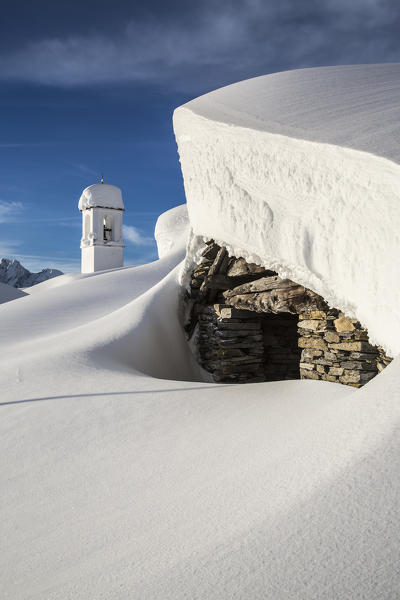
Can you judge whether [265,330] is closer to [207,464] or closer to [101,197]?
[207,464]

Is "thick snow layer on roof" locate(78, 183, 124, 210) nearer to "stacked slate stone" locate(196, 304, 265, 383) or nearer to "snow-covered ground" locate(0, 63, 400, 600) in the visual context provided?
"stacked slate stone" locate(196, 304, 265, 383)

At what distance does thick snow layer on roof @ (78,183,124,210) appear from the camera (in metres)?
21.0

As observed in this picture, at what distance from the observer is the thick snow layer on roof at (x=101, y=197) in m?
21.0

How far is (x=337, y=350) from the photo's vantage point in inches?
188

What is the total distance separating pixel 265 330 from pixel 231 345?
4.59ft

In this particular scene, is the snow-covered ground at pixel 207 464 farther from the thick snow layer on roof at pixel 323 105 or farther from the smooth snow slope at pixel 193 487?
the thick snow layer on roof at pixel 323 105

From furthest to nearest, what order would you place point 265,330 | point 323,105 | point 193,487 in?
point 265,330 < point 323,105 < point 193,487

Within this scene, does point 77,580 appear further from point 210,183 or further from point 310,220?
point 210,183

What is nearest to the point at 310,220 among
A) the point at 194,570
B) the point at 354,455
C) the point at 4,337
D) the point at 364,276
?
the point at 364,276

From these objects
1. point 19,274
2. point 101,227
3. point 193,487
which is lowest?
point 193,487

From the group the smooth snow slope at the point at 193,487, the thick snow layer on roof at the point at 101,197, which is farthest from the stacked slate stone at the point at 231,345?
the thick snow layer on roof at the point at 101,197

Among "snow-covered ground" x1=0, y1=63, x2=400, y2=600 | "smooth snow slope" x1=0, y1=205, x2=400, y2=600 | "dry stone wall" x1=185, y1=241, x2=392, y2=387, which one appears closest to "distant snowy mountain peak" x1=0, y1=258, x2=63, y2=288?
"dry stone wall" x1=185, y1=241, x2=392, y2=387

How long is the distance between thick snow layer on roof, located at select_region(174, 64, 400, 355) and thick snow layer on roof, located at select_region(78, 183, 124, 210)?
631 inches

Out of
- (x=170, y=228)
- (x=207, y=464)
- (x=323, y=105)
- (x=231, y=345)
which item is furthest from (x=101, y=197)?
(x=207, y=464)
